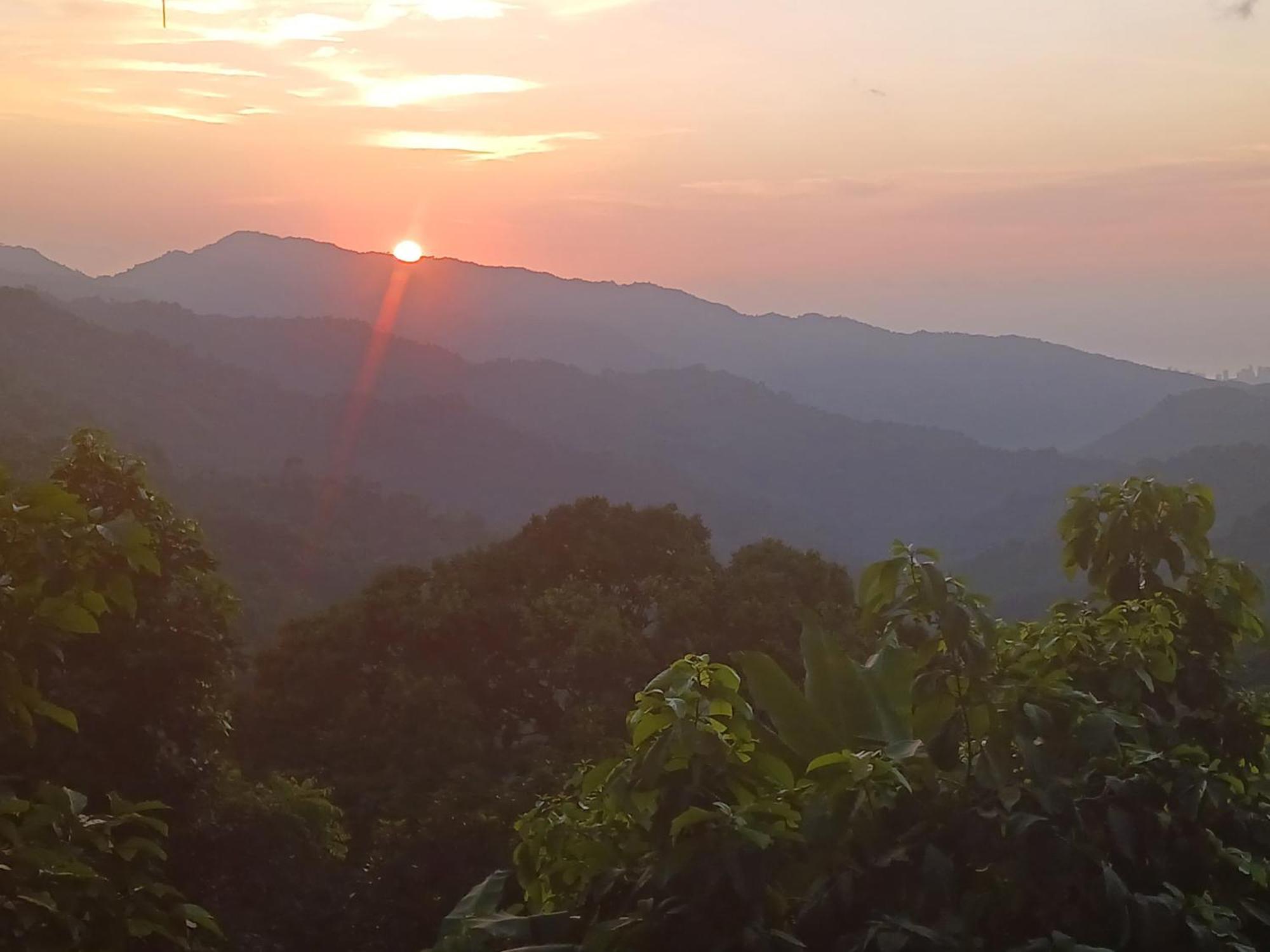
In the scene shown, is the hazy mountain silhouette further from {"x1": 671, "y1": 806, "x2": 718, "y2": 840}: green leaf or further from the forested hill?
{"x1": 671, "y1": 806, "x2": 718, "y2": 840}: green leaf

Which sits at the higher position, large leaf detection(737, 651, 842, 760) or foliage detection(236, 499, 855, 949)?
large leaf detection(737, 651, 842, 760)

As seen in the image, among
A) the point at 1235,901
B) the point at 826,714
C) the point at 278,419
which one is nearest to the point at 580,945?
the point at 826,714

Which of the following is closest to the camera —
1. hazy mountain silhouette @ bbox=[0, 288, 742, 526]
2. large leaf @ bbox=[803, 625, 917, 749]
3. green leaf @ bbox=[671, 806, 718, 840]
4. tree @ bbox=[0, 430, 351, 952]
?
green leaf @ bbox=[671, 806, 718, 840]

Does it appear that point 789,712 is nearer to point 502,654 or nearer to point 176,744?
point 176,744

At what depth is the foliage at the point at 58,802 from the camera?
365 centimetres

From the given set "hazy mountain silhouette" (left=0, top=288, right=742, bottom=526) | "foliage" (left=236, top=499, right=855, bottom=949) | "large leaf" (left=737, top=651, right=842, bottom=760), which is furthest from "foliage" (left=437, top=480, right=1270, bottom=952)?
"hazy mountain silhouette" (left=0, top=288, right=742, bottom=526)

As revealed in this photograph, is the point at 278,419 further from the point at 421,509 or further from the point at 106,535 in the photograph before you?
the point at 106,535

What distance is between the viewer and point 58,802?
3.92 m

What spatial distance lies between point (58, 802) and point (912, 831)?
2728mm

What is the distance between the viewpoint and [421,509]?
97.3 meters

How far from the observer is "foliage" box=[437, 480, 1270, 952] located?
3.72 meters

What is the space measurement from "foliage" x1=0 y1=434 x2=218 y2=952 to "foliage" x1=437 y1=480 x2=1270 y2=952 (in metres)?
1.07

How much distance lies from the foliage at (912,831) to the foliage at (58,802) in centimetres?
107

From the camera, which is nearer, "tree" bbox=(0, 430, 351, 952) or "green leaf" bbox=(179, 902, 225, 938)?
"green leaf" bbox=(179, 902, 225, 938)
